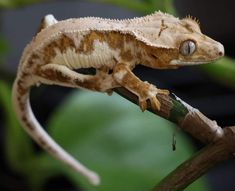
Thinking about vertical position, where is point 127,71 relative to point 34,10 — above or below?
below

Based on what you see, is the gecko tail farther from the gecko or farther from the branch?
the branch

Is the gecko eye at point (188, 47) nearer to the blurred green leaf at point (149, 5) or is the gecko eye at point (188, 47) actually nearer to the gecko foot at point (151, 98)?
the gecko foot at point (151, 98)

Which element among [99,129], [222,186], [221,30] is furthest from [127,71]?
[221,30]

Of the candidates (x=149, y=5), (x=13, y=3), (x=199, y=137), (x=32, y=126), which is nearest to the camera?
(x=199, y=137)

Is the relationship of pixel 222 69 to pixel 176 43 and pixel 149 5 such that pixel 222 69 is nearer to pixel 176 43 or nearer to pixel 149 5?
pixel 149 5

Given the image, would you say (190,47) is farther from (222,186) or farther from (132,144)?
(222,186)

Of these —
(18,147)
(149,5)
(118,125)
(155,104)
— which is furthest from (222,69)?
(18,147)
